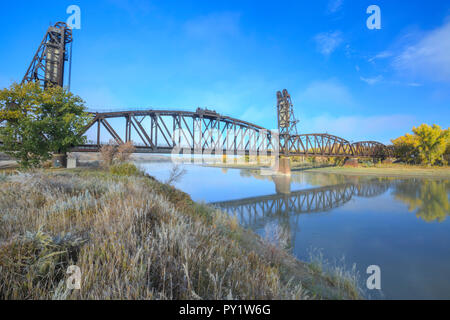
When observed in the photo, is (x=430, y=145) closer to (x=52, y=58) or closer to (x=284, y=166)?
(x=284, y=166)

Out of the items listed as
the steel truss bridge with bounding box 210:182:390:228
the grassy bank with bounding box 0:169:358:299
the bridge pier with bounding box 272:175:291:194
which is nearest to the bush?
the steel truss bridge with bounding box 210:182:390:228

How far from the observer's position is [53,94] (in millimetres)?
18453

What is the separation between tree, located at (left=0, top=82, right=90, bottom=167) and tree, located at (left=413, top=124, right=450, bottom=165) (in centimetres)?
8311

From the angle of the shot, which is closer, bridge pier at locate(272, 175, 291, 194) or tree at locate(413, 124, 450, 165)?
bridge pier at locate(272, 175, 291, 194)

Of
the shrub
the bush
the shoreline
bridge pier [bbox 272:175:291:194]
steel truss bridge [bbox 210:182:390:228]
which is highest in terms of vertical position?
the shrub

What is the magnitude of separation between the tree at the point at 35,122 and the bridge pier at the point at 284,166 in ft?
121

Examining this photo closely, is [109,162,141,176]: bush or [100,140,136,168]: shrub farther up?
[100,140,136,168]: shrub

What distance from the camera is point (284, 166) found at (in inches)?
1655

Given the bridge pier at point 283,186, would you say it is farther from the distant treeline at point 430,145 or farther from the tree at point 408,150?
the tree at point 408,150

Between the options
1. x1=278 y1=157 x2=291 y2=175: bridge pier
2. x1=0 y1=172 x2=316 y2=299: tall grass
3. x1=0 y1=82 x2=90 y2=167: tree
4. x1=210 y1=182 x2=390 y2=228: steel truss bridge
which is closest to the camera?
x1=0 y1=172 x2=316 y2=299: tall grass

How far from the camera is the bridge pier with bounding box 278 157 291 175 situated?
1639 inches

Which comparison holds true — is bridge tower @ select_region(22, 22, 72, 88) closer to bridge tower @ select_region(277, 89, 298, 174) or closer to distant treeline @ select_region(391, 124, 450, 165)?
bridge tower @ select_region(277, 89, 298, 174)

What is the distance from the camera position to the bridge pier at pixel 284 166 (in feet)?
137
